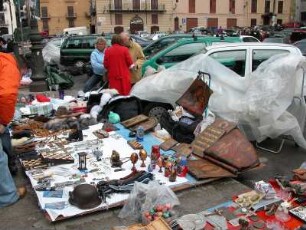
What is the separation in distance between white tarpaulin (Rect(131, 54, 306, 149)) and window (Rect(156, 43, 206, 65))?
2340 mm

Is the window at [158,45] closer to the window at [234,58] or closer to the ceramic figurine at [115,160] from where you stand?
the window at [234,58]

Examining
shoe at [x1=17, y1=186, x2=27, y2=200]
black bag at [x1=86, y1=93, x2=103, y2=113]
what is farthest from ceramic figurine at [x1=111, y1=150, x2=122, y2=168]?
black bag at [x1=86, y1=93, x2=103, y2=113]

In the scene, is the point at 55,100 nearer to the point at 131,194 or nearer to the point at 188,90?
the point at 188,90

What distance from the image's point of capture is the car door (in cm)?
901

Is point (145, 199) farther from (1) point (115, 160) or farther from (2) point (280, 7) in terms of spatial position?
(2) point (280, 7)

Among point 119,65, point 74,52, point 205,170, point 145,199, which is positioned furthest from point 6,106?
point 74,52

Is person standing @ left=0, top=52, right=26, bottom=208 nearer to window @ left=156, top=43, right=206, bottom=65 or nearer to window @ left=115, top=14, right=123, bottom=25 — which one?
window @ left=156, top=43, right=206, bottom=65

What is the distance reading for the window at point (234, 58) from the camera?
7543 mm

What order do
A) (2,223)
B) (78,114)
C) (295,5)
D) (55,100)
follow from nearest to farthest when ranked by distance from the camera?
(2,223) < (78,114) < (55,100) < (295,5)

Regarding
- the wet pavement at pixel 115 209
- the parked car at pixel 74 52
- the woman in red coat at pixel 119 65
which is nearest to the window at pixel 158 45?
the woman in red coat at pixel 119 65

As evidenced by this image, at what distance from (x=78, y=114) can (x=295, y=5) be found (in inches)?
2725

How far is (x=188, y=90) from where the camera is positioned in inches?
260

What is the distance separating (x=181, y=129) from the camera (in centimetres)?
616

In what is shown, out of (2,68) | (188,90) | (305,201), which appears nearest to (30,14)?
(188,90)
